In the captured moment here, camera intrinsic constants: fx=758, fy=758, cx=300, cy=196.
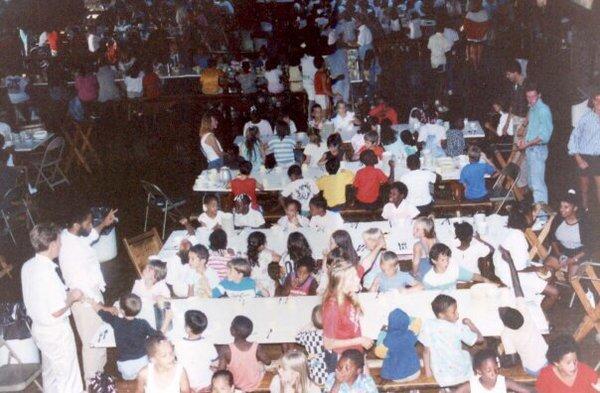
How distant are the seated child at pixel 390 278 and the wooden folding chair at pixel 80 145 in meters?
6.68

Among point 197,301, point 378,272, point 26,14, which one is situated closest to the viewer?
point 197,301

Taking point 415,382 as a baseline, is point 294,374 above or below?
above

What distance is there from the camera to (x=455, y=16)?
15047mm

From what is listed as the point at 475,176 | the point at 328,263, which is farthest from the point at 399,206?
the point at 328,263

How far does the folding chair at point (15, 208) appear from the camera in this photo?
8.45 m

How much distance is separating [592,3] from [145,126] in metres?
7.17

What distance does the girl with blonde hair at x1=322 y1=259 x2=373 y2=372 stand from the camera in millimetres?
4848

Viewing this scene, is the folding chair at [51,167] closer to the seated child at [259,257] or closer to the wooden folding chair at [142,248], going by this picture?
the wooden folding chair at [142,248]

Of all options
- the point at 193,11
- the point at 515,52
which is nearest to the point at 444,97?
the point at 515,52

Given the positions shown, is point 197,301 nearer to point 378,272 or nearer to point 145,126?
point 378,272

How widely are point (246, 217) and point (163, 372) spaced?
2818 mm

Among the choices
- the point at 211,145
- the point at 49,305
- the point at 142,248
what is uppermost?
the point at 49,305

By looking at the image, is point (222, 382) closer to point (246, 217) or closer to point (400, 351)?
point (400, 351)

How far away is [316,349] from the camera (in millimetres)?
5004
